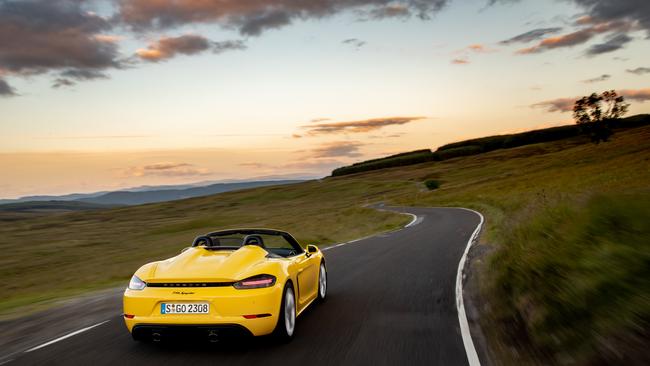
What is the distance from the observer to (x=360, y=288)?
33.2 feet

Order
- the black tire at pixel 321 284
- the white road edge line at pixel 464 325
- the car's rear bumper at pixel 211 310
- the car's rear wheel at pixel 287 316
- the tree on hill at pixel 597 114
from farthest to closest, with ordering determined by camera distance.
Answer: the tree on hill at pixel 597 114
the black tire at pixel 321 284
the car's rear wheel at pixel 287 316
the car's rear bumper at pixel 211 310
the white road edge line at pixel 464 325

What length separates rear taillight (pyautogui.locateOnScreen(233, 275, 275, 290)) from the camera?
5727mm

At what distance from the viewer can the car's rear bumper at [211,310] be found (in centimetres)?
553

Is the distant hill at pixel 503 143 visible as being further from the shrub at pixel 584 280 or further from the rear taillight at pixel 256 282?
the rear taillight at pixel 256 282

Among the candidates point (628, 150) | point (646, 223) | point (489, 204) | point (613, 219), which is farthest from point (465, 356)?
point (628, 150)

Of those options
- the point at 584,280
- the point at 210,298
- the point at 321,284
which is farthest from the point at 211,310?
the point at 584,280

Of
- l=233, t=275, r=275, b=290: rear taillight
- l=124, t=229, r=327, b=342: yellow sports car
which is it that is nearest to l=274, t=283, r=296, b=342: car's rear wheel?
l=124, t=229, r=327, b=342: yellow sports car

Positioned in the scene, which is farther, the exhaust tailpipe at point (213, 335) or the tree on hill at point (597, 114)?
the tree on hill at point (597, 114)

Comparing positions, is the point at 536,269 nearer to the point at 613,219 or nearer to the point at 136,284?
the point at 613,219

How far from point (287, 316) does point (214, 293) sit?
1.08 meters

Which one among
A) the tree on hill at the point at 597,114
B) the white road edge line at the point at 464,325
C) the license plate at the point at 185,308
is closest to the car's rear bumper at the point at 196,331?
the license plate at the point at 185,308

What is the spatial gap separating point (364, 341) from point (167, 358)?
7.05 ft

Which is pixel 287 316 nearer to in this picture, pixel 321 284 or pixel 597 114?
pixel 321 284

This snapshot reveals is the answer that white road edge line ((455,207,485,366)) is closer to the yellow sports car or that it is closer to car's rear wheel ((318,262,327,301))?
the yellow sports car
